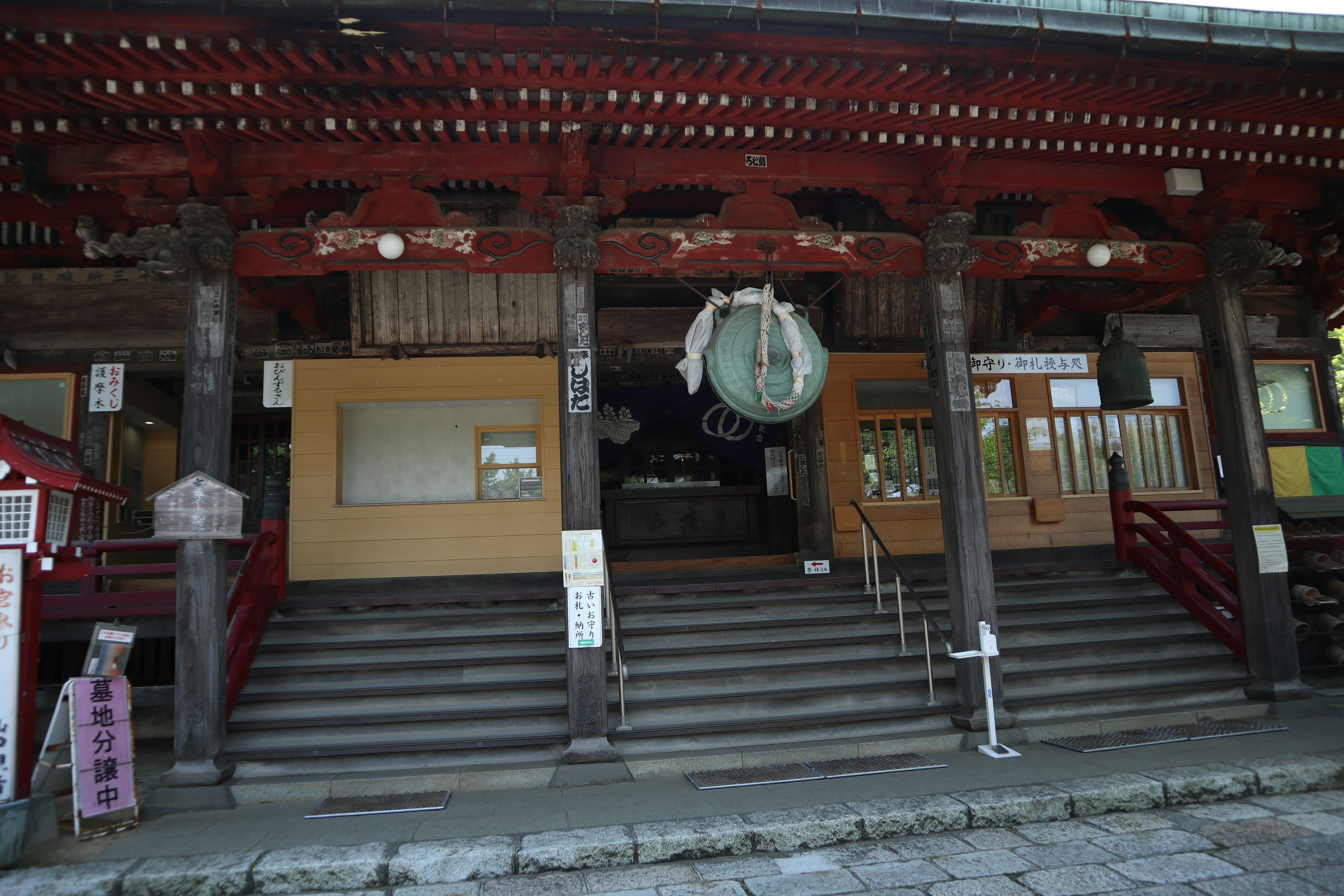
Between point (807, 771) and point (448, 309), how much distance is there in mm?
6027

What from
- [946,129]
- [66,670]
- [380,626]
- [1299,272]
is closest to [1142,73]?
[946,129]

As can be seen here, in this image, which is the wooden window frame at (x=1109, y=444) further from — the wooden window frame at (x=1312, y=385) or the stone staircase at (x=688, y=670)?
the stone staircase at (x=688, y=670)

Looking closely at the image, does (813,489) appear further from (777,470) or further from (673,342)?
(673,342)

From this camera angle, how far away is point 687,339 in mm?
6105

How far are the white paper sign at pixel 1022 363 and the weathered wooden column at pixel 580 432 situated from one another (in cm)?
564

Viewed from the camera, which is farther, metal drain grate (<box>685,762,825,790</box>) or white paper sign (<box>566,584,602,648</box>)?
white paper sign (<box>566,584,602,648</box>)

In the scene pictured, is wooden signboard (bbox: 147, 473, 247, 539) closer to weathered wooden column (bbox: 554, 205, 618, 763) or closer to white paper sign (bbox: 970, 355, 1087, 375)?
weathered wooden column (bbox: 554, 205, 618, 763)

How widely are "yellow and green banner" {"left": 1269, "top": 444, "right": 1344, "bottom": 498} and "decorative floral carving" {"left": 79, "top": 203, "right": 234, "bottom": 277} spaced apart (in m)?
12.1

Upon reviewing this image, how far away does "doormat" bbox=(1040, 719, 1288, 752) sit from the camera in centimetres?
581

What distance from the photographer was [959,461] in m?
6.33

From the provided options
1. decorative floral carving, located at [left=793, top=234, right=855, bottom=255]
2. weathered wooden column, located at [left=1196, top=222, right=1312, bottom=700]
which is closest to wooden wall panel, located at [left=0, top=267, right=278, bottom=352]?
decorative floral carving, located at [left=793, top=234, right=855, bottom=255]

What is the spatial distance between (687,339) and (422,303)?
3750 millimetres

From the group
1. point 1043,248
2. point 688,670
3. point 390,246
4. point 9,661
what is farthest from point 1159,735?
point 9,661

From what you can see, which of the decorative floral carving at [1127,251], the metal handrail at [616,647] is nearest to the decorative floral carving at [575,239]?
the metal handrail at [616,647]
